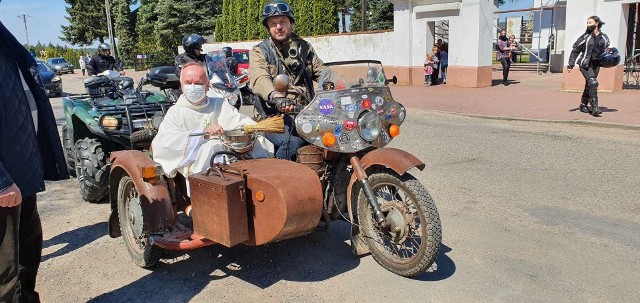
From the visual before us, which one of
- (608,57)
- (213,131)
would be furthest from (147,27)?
(213,131)

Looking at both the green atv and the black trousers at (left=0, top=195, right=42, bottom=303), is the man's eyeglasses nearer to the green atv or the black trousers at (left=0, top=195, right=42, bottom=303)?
the green atv

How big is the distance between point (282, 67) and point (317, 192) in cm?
155

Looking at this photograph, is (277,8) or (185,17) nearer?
(277,8)

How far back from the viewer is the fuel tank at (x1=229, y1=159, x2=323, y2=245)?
3.53 metres

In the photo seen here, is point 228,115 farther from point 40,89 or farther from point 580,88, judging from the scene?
point 580,88

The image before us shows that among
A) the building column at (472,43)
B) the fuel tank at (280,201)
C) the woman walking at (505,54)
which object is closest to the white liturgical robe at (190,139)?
the fuel tank at (280,201)

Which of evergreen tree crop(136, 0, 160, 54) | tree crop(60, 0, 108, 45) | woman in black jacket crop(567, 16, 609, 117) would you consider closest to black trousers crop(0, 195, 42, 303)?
woman in black jacket crop(567, 16, 609, 117)

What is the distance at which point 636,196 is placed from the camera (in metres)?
5.84

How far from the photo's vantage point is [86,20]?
63000 mm

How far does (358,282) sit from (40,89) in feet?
8.08

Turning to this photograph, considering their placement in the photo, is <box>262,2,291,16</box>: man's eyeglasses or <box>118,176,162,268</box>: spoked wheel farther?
<box>262,2,291,16</box>: man's eyeglasses

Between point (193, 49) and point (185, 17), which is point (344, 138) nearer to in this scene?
point (193, 49)

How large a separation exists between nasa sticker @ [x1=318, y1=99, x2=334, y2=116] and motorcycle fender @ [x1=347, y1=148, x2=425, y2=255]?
43cm

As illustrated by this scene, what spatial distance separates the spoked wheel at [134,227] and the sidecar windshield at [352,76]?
1754 mm
